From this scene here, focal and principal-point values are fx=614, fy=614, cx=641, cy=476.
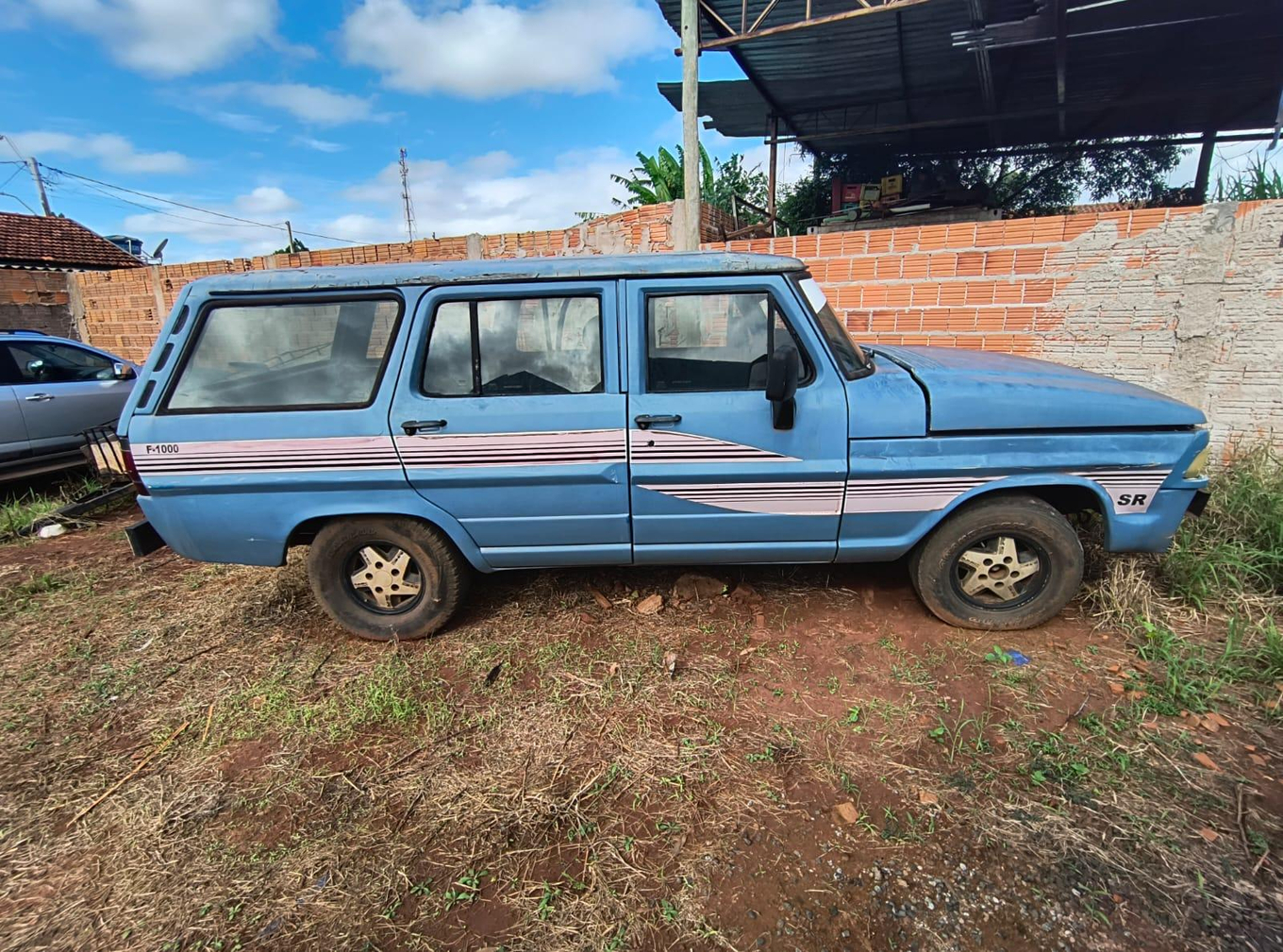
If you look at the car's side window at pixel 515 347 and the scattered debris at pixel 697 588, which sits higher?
the car's side window at pixel 515 347

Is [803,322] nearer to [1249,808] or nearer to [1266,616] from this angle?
[1249,808]

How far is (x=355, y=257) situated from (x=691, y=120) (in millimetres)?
4476

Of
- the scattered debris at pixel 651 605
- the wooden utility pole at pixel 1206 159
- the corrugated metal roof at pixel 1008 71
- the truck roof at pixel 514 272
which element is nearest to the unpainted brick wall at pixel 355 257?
the truck roof at pixel 514 272

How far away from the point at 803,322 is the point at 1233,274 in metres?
4.30

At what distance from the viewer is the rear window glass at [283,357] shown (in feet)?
9.68

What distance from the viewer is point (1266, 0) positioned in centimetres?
679

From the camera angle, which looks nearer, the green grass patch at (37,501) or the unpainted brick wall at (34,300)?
the green grass patch at (37,501)

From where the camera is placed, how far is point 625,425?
9.45 ft

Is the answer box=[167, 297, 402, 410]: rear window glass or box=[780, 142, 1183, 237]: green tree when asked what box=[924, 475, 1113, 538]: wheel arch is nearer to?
box=[167, 297, 402, 410]: rear window glass

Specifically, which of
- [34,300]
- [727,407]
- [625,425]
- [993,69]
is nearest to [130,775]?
[625,425]

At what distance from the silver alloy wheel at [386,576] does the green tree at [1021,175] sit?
45.5 ft

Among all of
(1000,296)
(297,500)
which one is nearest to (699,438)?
(297,500)

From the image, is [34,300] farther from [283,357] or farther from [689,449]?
[689,449]

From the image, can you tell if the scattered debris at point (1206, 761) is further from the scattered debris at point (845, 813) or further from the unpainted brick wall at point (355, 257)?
the unpainted brick wall at point (355, 257)
